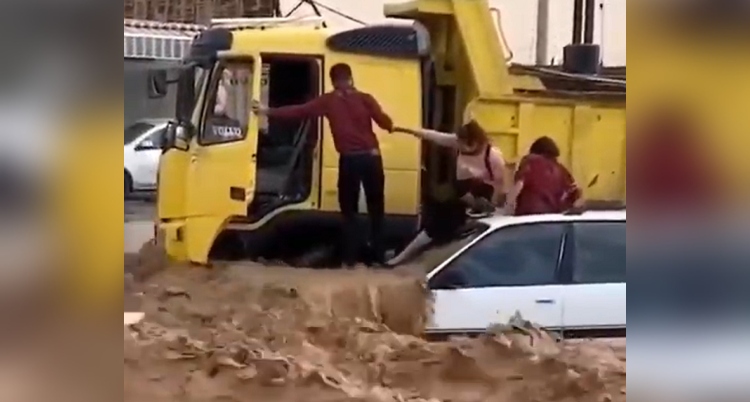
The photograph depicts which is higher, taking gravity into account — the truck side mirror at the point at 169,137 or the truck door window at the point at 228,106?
the truck door window at the point at 228,106

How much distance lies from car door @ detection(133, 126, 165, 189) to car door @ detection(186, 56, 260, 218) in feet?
0.32

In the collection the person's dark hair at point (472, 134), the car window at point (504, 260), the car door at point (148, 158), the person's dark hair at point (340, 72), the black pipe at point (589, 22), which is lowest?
the car window at point (504, 260)

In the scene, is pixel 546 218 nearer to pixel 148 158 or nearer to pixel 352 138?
pixel 352 138

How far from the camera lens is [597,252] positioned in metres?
2.94

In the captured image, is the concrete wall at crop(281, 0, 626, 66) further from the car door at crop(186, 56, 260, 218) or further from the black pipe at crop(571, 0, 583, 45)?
the car door at crop(186, 56, 260, 218)

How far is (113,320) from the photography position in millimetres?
2619

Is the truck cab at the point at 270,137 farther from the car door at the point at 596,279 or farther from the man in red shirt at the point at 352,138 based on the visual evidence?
the car door at the point at 596,279

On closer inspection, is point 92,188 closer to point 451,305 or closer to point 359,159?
point 359,159

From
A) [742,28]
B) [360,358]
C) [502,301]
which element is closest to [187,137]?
[360,358]

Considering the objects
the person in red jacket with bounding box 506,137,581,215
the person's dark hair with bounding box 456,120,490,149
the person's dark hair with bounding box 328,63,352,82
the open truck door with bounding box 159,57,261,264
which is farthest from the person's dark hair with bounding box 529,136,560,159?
the open truck door with bounding box 159,57,261,264

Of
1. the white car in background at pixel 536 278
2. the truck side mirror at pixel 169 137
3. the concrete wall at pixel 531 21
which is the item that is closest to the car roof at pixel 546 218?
the white car in background at pixel 536 278

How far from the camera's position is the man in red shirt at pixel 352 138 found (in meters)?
2.88

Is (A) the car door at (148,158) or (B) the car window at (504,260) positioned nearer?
(A) the car door at (148,158)

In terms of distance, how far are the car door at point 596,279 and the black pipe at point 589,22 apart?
505mm
